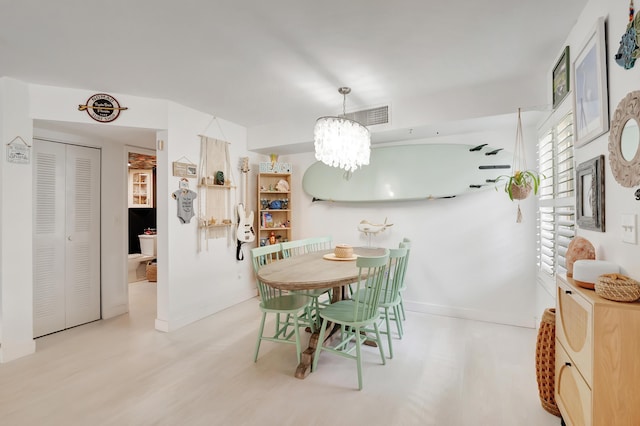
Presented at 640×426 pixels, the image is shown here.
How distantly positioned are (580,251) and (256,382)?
2.24 metres

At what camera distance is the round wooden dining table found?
2.08 meters

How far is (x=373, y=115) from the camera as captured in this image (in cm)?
344

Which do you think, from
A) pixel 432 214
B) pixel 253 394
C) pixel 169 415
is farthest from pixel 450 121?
pixel 169 415

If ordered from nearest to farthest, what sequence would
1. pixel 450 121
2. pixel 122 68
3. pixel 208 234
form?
pixel 122 68, pixel 450 121, pixel 208 234

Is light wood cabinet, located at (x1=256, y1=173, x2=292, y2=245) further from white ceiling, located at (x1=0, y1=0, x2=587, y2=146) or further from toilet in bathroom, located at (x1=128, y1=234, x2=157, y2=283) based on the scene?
toilet in bathroom, located at (x1=128, y1=234, x2=157, y2=283)

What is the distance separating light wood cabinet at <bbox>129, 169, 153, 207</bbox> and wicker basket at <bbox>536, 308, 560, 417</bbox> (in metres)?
7.00

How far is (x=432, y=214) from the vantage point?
369 cm

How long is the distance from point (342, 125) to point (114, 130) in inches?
97.7

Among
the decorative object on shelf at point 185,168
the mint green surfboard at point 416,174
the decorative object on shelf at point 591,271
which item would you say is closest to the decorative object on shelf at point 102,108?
the decorative object on shelf at point 185,168

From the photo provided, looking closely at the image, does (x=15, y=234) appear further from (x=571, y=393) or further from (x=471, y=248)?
(x=471, y=248)

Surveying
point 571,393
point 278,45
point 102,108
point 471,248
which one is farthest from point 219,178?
point 571,393

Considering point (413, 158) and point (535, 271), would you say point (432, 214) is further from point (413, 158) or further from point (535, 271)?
point (535, 271)

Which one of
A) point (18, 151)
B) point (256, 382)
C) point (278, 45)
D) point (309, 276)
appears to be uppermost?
point (278, 45)

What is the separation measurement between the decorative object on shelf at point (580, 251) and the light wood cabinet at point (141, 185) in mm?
7058
